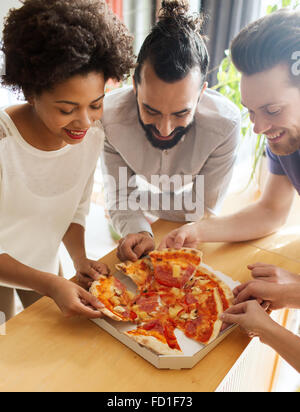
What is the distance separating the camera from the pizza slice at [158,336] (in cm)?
93

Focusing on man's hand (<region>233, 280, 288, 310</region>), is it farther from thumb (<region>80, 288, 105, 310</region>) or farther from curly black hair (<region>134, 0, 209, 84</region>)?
curly black hair (<region>134, 0, 209, 84</region>)

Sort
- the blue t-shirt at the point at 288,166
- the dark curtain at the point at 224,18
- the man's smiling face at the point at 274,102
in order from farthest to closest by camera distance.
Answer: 1. the dark curtain at the point at 224,18
2. the blue t-shirt at the point at 288,166
3. the man's smiling face at the point at 274,102

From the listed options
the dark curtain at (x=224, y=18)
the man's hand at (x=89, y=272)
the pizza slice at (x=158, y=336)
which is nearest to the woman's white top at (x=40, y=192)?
the man's hand at (x=89, y=272)

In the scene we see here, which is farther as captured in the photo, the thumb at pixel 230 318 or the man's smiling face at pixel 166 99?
the man's smiling face at pixel 166 99

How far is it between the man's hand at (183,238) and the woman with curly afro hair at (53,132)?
0.85 ft

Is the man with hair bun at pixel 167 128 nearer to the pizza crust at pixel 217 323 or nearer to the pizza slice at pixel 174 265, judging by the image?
the pizza slice at pixel 174 265

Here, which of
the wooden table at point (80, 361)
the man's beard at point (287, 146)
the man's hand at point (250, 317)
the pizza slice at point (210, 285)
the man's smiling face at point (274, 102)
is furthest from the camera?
the man's beard at point (287, 146)

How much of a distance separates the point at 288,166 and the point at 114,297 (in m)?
0.85

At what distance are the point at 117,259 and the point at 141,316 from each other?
0.31m
